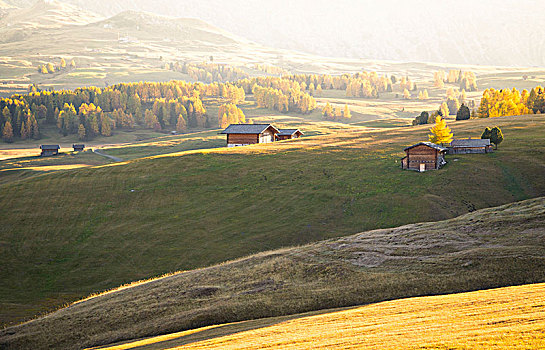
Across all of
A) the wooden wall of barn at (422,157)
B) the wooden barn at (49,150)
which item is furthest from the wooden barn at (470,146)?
the wooden barn at (49,150)

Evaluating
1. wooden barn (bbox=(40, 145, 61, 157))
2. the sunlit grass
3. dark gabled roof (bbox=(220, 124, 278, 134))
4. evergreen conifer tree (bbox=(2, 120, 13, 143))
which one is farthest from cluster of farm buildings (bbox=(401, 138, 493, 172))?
evergreen conifer tree (bbox=(2, 120, 13, 143))

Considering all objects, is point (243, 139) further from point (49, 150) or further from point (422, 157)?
point (49, 150)

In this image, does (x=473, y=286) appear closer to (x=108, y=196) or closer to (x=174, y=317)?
(x=174, y=317)

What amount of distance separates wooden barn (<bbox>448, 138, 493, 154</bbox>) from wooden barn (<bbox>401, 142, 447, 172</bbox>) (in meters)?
7.98

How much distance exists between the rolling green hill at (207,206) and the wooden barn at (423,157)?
6.70ft

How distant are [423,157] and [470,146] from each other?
11577 mm

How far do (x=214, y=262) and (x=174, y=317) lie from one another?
68.4 ft

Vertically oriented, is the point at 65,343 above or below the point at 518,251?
below

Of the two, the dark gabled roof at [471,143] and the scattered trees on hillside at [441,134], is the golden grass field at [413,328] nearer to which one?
the dark gabled roof at [471,143]

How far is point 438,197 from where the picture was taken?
58.9 meters

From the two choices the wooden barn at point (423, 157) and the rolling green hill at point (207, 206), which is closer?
the rolling green hill at point (207, 206)

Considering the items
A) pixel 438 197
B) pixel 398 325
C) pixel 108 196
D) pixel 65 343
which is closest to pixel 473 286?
pixel 398 325

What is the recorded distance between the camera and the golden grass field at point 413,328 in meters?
15.1

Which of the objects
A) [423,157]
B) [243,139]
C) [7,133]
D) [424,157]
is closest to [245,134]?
[243,139]
